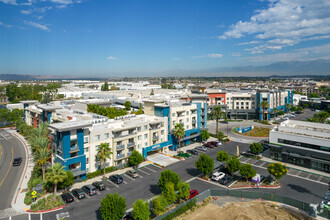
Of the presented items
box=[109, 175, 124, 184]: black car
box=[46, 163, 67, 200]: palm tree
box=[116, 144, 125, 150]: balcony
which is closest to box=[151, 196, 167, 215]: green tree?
box=[109, 175, 124, 184]: black car

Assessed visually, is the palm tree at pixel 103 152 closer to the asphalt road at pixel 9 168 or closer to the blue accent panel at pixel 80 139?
the blue accent panel at pixel 80 139

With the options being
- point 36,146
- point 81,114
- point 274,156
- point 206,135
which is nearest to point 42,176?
point 36,146

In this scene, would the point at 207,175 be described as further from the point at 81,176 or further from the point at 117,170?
the point at 81,176

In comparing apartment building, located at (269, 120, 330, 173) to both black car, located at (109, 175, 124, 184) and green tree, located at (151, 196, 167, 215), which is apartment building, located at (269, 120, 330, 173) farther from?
black car, located at (109, 175, 124, 184)

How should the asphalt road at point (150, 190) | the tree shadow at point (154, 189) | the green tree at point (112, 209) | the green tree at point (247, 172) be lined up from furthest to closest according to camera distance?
the green tree at point (247, 172), the tree shadow at point (154, 189), the asphalt road at point (150, 190), the green tree at point (112, 209)

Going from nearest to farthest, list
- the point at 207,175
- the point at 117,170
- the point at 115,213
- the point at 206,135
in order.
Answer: the point at 115,213
the point at 207,175
the point at 117,170
the point at 206,135

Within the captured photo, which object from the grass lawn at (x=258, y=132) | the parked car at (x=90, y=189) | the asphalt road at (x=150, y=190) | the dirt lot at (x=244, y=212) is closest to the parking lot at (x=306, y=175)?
the asphalt road at (x=150, y=190)
